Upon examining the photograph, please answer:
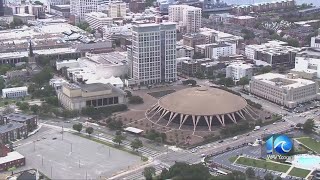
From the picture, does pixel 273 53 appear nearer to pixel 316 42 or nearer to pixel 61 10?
pixel 316 42

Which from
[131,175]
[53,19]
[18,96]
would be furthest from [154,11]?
[131,175]

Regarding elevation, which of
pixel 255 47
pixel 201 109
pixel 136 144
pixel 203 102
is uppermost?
pixel 255 47

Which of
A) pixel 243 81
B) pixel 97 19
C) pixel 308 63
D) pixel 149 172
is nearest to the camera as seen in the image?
pixel 149 172

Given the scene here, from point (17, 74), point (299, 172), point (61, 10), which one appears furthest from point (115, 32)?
point (299, 172)

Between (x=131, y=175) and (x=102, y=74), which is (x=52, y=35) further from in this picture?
(x=131, y=175)

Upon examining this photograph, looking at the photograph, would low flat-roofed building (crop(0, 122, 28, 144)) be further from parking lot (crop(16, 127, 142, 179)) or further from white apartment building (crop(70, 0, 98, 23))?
white apartment building (crop(70, 0, 98, 23))

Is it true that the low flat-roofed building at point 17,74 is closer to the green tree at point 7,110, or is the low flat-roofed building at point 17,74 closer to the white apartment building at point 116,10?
the green tree at point 7,110

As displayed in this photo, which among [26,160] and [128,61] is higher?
[128,61]

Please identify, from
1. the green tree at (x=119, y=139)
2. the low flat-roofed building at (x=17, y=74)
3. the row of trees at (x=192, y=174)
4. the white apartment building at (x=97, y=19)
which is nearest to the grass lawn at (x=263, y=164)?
the row of trees at (x=192, y=174)
